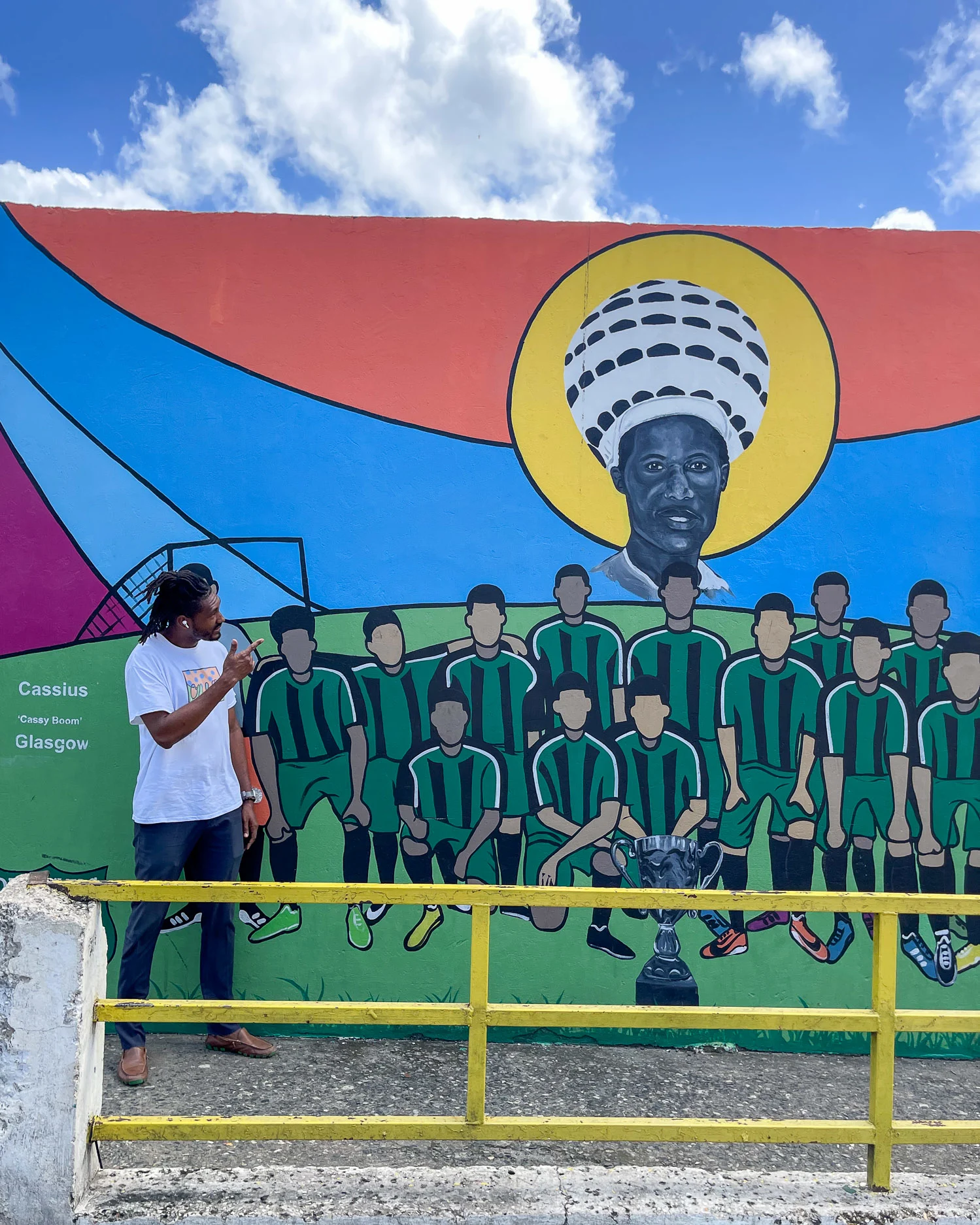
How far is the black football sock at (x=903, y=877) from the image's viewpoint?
3.78 meters

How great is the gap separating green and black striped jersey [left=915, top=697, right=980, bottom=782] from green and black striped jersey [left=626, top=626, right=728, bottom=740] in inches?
38.0

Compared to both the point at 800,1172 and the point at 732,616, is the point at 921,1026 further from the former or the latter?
the point at 732,616

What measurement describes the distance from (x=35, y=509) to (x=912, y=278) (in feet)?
13.6

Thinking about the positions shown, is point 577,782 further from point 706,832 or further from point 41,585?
point 41,585

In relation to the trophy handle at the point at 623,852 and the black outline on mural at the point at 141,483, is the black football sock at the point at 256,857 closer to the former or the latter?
the black outline on mural at the point at 141,483

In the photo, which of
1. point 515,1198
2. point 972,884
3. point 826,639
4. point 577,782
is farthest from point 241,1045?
point 972,884

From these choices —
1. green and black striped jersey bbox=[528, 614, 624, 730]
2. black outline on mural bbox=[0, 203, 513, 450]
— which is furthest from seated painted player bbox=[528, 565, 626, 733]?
black outline on mural bbox=[0, 203, 513, 450]

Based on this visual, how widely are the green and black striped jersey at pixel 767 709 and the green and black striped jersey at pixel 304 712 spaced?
1726mm

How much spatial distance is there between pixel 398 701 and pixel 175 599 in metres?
1.08

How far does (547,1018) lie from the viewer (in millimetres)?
2295

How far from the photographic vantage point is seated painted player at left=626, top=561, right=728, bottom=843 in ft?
12.5

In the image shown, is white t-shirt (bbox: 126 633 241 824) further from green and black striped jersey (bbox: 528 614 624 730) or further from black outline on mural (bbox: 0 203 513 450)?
green and black striped jersey (bbox: 528 614 624 730)

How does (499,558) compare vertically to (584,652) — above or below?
above

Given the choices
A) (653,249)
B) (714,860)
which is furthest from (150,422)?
(714,860)
